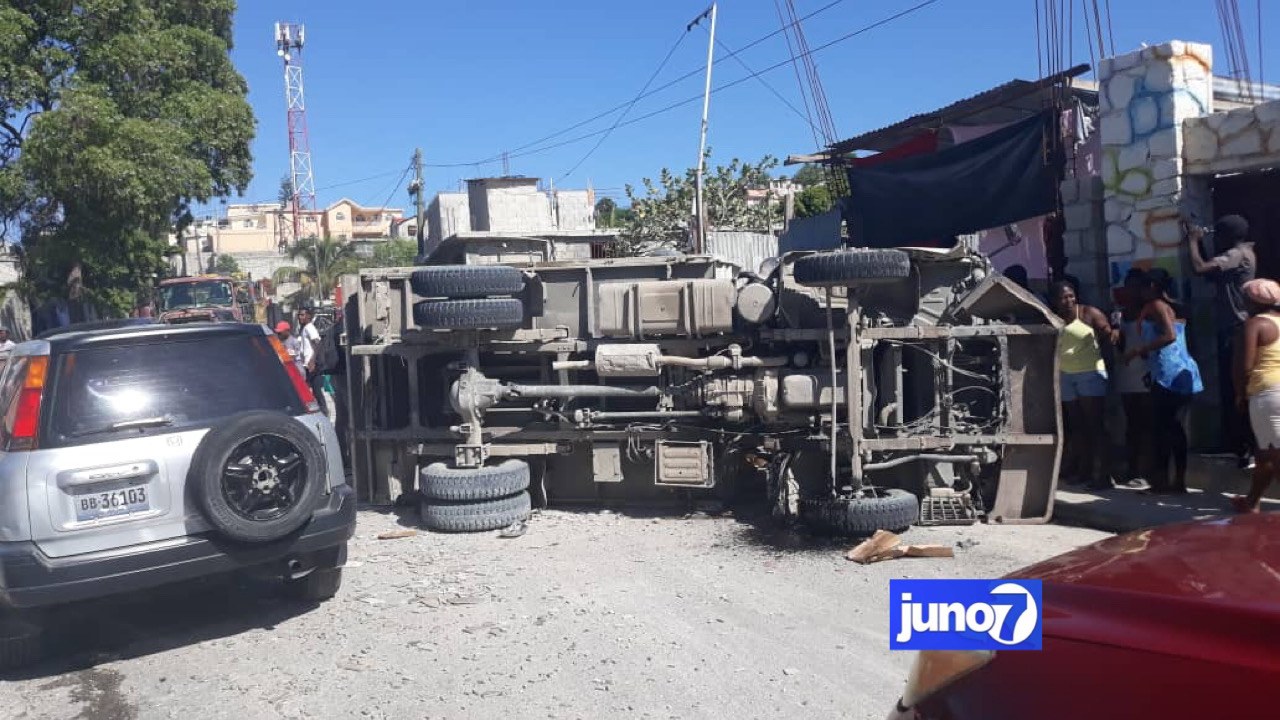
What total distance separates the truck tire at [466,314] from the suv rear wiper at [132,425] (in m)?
2.64

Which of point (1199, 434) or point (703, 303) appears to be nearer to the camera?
point (703, 303)

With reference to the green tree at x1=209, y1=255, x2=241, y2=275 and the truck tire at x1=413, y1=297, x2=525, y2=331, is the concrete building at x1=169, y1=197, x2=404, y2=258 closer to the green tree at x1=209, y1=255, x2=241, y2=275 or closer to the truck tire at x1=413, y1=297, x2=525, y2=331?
the green tree at x1=209, y1=255, x2=241, y2=275

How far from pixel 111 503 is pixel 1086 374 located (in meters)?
6.99

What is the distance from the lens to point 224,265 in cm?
6244

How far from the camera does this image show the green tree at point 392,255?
52634mm

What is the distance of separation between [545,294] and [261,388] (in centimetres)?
303

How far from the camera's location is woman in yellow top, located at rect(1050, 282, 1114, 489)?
7.91 meters

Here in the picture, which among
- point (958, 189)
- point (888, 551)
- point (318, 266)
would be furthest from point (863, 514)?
point (318, 266)

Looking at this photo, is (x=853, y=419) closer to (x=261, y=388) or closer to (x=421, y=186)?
(x=261, y=388)

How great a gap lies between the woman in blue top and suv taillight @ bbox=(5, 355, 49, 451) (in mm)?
7215

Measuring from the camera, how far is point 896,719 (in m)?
2.46

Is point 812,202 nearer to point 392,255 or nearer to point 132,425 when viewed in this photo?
point 132,425

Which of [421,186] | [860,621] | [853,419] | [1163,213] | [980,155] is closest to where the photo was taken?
[860,621]

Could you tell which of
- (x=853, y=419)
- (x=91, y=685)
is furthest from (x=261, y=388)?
(x=853, y=419)
